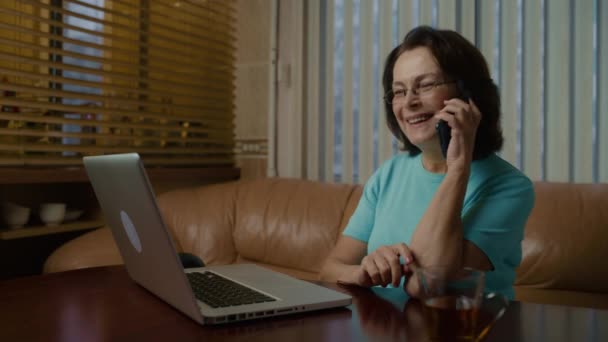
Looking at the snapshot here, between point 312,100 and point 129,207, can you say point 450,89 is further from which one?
point 312,100

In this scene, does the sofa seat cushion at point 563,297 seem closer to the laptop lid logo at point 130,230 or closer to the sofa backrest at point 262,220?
the sofa backrest at point 262,220

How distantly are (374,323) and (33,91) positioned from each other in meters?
1.93

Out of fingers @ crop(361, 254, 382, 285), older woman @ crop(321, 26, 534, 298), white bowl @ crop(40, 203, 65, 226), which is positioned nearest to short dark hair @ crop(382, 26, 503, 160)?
older woman @ crop(321, 26, 534, 298)

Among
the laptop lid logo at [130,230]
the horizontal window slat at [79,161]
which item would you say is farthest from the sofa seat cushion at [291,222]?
the laptop lid logo at [130,230]

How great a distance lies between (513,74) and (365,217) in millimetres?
1196

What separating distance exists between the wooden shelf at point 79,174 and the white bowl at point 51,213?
0.35 ft

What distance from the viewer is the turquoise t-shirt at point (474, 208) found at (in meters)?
1.19

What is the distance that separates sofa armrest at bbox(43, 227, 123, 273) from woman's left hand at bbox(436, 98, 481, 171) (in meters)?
1.44

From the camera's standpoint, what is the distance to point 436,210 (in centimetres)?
117

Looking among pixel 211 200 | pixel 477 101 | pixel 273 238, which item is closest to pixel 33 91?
pixel 211 200

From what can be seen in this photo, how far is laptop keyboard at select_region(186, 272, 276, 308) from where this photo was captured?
89 cm

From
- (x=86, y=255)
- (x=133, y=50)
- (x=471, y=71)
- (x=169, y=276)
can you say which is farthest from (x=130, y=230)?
(x=133, y=50)

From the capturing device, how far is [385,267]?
1.06m

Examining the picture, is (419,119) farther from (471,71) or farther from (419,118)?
(471,71)
